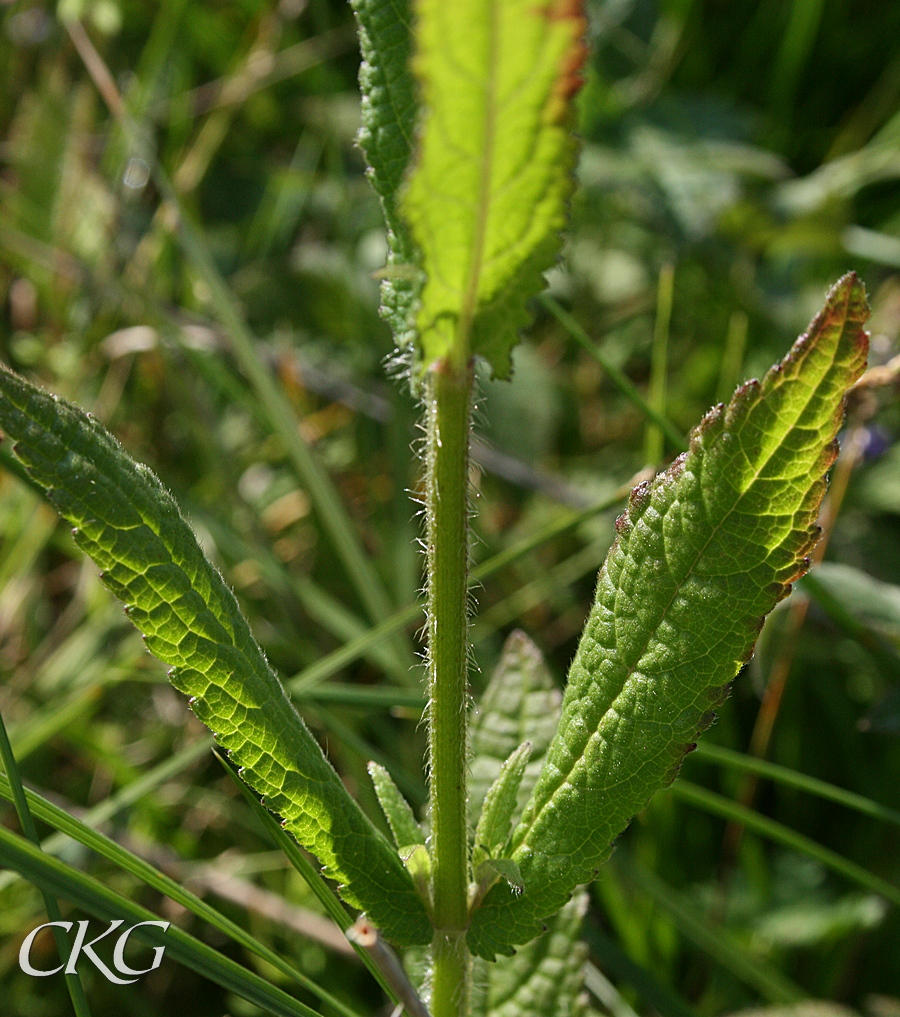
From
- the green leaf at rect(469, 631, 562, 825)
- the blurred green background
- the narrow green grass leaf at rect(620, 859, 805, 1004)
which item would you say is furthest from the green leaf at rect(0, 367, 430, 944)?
the narrow green grass leaf at rect(620, 859, 805, 1004)

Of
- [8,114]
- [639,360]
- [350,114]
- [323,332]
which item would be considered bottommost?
[639,360]

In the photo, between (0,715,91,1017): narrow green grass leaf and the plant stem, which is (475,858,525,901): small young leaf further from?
(0,715,91,1017): narrow green grass leaf

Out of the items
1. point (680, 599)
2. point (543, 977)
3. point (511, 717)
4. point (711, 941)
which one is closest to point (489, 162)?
point (680, 599)

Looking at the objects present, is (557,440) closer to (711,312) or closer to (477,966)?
(711,312)

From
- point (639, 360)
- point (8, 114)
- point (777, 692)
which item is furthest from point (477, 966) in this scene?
point (8, 114)

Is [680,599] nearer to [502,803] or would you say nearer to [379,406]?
[502,803]

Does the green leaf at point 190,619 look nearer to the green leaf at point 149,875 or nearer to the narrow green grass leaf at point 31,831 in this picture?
the green leaf at point 149,875

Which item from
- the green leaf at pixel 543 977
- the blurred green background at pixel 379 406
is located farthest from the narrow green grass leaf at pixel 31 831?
the blurred green background at pixel 379 406
